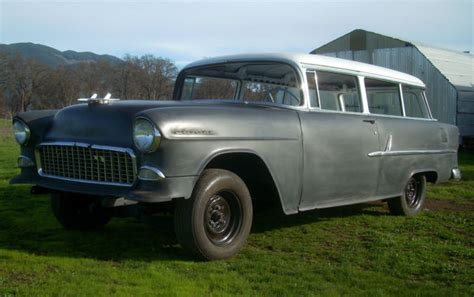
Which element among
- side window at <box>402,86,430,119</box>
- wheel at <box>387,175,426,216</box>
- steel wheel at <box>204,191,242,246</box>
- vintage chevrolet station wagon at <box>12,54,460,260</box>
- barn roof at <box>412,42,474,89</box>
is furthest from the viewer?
barn roof at <box>412,42,474,89</box>

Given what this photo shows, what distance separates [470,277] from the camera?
4125mm

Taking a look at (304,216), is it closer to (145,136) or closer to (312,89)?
(312,89)

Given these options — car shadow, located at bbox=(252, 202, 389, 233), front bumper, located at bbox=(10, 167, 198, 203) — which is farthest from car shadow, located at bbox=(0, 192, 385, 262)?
front bumper, located at bbox=(10, 167, 198, 203)

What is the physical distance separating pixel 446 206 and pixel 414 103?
1.63 meters

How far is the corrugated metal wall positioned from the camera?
21.0 metres

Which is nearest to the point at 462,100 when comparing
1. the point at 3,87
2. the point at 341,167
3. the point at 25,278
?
the point at 341,167

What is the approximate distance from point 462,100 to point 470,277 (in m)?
18.5

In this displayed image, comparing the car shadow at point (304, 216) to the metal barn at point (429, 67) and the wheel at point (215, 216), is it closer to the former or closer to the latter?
the wheel at point (215, 216)

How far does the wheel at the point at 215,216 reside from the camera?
13.7ft

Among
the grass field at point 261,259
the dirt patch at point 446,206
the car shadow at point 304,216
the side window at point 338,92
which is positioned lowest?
the dirt patch at point 446,206

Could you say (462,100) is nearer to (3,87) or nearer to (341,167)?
(341,167)

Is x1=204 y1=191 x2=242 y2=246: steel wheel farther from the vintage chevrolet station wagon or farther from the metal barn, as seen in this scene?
the metal barn

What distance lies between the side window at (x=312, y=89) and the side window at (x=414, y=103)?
6.85 feet

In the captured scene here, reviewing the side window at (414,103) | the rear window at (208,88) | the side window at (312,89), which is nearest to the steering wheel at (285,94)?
the side window at (312,89)
